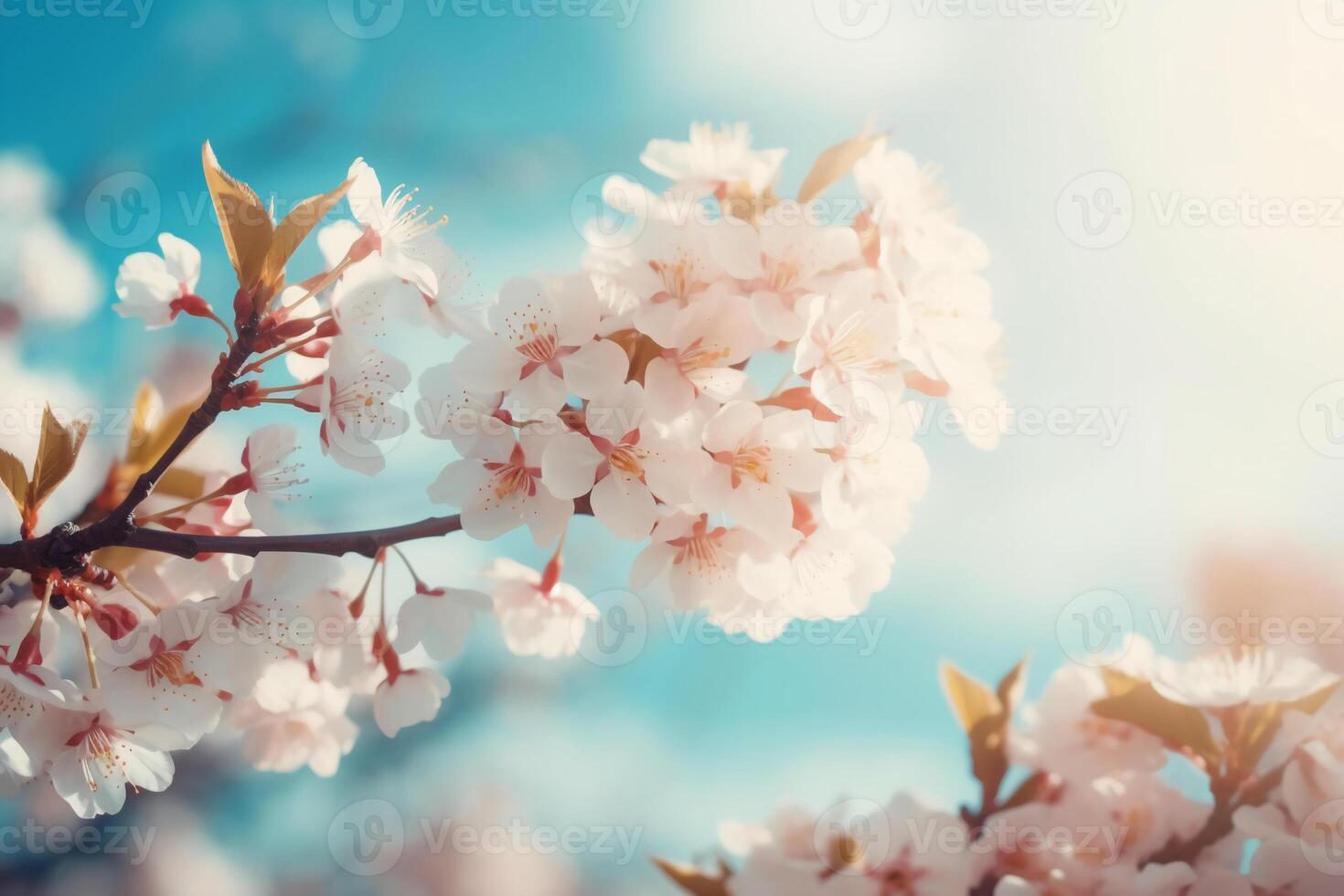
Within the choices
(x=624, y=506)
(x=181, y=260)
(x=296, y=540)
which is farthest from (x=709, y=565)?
(x=181, y=260)

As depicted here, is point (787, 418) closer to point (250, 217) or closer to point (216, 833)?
point (250, 217)

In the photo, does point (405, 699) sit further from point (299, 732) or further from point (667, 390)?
point (667, 390)

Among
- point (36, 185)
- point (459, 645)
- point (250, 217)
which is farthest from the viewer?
point (36, 185)

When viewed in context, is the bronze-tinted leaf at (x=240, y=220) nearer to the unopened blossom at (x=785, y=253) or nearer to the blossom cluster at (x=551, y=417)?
the blossom cluster at (x=551, y=417)

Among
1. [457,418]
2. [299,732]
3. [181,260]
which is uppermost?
[181,260]

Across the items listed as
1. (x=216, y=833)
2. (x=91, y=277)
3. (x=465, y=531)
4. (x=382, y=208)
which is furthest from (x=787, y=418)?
(x=91, y=277)

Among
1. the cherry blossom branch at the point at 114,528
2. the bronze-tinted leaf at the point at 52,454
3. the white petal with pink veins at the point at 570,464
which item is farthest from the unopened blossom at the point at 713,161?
the bronze-tinted leaf at the point at 52,454
